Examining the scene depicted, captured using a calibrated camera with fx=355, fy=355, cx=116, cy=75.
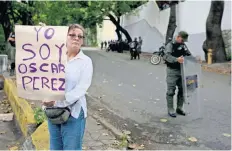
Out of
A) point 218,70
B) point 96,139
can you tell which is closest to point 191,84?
point 96,139

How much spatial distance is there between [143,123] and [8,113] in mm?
2665

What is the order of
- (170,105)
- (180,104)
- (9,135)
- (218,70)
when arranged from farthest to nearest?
1. (218,70)
2. (180,104)
3. (170,105)
4. (9,135)

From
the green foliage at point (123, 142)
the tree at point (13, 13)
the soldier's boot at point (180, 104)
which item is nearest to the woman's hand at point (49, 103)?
the green foliage at point (123, 142)

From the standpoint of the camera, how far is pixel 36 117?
16.1 feet

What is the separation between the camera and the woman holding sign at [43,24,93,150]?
114 inches

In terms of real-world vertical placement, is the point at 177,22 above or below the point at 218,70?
above

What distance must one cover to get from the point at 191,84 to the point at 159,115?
0.86 metres

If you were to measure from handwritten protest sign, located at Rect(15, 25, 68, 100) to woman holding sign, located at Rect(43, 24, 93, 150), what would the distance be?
66 millimetres

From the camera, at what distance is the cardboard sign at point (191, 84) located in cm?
649

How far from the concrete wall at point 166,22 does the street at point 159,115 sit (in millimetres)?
10263

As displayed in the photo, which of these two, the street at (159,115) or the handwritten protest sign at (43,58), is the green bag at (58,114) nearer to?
the handwritten protest sign at (43,58)

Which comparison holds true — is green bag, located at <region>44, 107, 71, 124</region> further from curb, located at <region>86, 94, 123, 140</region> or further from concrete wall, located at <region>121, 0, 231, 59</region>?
concrete wall, located at <region>121, 0, 231, 59</region>

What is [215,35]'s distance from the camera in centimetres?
1805

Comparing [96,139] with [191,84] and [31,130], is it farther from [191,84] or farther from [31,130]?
[191,84]
